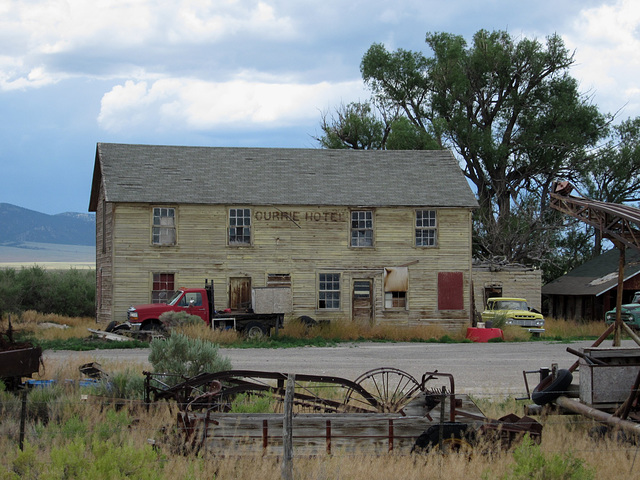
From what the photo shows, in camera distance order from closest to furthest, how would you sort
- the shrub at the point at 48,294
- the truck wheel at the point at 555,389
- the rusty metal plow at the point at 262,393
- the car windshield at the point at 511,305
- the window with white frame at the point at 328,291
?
the rusty metal plow at the point at 262,393 → the truck wheel at the point at 555,389 → the window with white frame at the point at 328,291 → the car windshield at the point at 511,305 → the shrub at the point at 48,294

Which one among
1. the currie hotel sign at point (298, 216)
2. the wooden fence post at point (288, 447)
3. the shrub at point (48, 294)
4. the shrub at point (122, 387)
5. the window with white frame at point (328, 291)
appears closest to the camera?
→ the wooden fence post at point (288, 447)

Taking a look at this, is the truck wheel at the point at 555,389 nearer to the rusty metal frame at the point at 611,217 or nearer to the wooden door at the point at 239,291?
the rusty metal frame at the point at 611,217

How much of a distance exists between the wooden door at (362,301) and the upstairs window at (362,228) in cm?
149

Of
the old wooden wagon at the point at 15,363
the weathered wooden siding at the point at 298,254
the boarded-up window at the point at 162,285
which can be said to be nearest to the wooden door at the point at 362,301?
the weathered wooden siding at the point at 298,254

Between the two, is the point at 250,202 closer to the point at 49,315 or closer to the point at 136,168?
the point at 136,168

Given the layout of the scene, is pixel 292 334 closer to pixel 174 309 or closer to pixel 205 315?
pixel 205 315

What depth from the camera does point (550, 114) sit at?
47750 millimetres

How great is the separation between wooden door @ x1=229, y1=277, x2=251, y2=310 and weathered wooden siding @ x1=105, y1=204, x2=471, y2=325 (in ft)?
0.75

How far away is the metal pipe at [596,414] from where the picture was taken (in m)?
10.2

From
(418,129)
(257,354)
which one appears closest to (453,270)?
(257,354)

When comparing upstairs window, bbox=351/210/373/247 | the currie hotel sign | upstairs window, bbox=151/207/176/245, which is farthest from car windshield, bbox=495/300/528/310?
upstairs window, bbox=151/207/176/245

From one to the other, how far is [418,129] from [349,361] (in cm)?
2944

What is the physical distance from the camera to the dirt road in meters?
17.1

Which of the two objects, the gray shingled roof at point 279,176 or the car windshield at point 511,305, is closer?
the gray shingled roof at point 279,176
